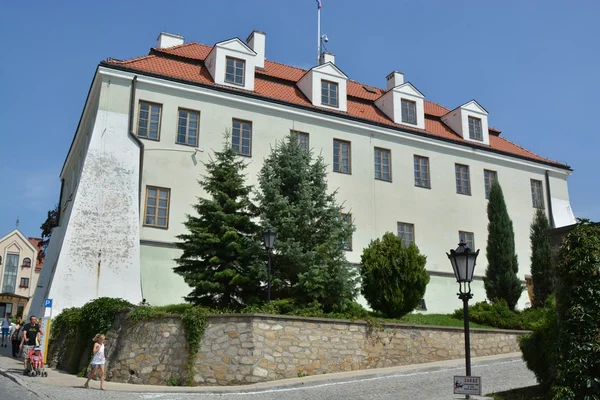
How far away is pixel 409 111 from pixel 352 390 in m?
18.1

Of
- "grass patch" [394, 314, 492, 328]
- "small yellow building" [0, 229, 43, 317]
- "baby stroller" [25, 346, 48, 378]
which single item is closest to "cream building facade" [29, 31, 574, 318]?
"baby stroller" [25, 346, 48, 378]

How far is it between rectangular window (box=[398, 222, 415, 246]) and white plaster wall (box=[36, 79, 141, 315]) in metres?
11.8

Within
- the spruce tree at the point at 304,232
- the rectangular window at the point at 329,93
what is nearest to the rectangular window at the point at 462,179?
the rectangular window at the point at 329,93

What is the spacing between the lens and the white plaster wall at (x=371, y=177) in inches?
872

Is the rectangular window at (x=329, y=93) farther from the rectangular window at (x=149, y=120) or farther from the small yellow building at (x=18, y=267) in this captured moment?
the small yellow building at (x=18, y=267)

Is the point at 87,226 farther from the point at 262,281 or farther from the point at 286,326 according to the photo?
the point at 286,326

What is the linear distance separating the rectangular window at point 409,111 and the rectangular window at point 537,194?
7.66 metres

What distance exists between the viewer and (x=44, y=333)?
18516 millimetres

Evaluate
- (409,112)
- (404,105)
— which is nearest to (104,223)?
(404,105)

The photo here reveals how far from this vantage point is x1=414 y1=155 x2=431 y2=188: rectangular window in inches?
1093

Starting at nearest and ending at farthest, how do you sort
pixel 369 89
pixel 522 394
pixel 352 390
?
pixel 522 394 → pixel 352 390 → pixel 369 89

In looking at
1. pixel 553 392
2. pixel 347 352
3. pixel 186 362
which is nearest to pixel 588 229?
pixel 553 392

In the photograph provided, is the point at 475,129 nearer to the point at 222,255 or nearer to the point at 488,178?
the point at 488,178

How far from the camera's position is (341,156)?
1022 inches
